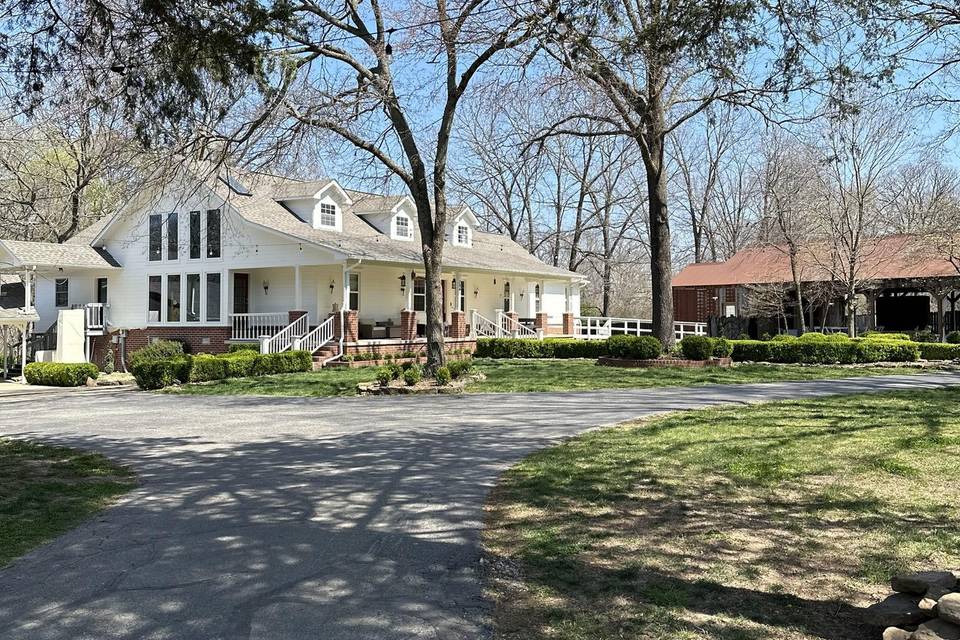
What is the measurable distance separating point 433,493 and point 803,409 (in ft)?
22.5

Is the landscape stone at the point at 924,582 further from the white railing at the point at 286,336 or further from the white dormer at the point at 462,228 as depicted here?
the white dormer at the point at 462,228

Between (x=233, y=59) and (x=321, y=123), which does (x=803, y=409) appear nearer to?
(x=233, y=59)

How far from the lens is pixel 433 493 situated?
6.79 m

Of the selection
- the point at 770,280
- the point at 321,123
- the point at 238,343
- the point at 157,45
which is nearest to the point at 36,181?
the point at 238,343

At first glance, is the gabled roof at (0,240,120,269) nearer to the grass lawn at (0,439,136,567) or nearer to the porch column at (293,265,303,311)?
the porch column at (293,265,303,311)

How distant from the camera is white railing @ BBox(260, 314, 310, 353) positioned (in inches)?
869

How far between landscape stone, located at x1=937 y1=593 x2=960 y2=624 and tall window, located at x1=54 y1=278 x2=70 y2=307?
3072 cm

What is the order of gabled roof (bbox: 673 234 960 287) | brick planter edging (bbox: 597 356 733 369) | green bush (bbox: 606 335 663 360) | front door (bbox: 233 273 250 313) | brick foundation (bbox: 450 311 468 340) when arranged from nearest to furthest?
1. brick planter edging (bbox: 597 356 733 369)
2. green bush (bbox: 606 335 663 360)
3. front door (bbox: 233 273 250 313)
4. brick foundation (bbox: 450 311 468 340)
5. gabled roof (bbox: 673 234 960 287)

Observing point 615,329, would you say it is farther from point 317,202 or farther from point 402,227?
point 317,202

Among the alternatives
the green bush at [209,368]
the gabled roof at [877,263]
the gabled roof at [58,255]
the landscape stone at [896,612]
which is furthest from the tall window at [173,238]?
the landscape stone at [896,612]

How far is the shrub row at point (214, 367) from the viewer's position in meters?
18.4

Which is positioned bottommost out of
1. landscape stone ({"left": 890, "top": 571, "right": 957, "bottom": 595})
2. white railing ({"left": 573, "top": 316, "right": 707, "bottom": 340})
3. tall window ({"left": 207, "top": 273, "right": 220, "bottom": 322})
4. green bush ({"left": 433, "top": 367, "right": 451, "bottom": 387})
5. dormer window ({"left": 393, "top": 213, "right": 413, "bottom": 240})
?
landscape stone ({"left": 890, "top": 571, "right": 957, "bottom": 595})

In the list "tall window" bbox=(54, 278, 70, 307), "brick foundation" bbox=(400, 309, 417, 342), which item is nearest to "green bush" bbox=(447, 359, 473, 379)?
"brick foundation" bbox=(400, 309, 417, 342)

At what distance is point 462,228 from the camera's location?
31.3 m
